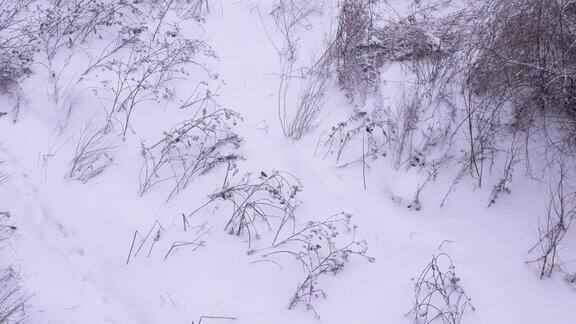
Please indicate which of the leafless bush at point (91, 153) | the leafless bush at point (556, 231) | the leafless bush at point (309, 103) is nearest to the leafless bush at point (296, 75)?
the leafless bush at point (309, 103)

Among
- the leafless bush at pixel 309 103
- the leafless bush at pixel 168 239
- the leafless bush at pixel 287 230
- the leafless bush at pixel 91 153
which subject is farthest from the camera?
the leafless bush at pixel 309 103

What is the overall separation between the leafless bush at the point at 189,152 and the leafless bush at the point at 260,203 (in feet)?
0.71

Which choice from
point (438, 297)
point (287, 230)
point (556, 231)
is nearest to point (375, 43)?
point (287, 230)

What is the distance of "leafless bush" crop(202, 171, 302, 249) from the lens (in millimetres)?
3670

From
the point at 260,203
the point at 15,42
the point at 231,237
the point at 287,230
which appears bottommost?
the point at 231,237

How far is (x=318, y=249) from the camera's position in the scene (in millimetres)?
3543

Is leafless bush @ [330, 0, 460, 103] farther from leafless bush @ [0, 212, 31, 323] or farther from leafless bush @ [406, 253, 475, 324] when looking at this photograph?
leafless bush @ [0, 212, 31, 323]

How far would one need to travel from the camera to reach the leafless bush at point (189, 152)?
159 inches

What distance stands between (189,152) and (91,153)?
2.48ft

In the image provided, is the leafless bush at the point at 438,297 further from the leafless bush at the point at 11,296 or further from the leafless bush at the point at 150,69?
the leafless bush at the point at 150,69

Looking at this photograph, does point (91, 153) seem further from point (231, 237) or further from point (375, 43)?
point (375, 43)

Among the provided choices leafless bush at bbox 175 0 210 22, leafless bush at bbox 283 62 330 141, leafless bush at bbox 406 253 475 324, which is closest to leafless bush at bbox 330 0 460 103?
leafless bush at bbox 283 62 330 141

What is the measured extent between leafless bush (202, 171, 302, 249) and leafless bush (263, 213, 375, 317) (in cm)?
12

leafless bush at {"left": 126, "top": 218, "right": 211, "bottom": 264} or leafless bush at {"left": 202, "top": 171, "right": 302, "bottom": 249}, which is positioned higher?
leafless bush at {"left": 202, "top": 171, "right": 302, "bottom": 249}
